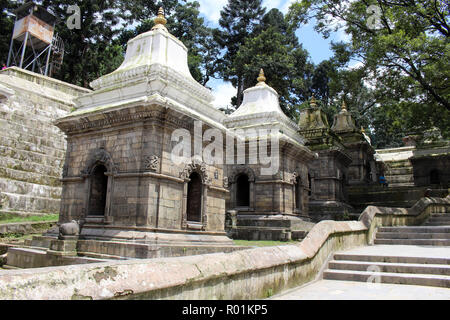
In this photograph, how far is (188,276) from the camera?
364 centimetres

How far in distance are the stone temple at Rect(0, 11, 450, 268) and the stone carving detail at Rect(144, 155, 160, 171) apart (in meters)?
0.03

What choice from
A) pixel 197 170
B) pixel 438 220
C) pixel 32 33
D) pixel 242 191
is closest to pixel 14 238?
A: pixel 197 170

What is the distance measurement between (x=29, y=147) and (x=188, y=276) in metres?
18.9

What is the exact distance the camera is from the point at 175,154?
10227 millimetres

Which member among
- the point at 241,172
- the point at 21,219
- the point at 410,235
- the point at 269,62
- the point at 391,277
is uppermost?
the point at 269,62

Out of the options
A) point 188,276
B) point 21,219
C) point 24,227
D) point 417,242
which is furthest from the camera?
point 21,219

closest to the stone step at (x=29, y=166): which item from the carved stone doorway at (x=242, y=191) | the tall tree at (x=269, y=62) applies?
the carved stone doorway at (x=242, y=191)

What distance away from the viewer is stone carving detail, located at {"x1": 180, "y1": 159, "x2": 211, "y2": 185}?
10406 millimetres

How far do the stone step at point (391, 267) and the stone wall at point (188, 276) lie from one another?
1.09 feet

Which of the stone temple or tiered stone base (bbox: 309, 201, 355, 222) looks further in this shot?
tiered stone base (bbox: 309, 201, 355, 222)

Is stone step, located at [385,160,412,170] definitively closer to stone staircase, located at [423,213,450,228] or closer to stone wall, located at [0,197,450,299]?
stone staircase, located at [423,213,450,228]

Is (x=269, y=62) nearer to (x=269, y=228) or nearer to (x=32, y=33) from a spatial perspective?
(x=32, y=33)

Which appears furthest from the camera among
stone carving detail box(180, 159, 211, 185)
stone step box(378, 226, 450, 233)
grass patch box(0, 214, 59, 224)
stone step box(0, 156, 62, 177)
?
stone step box(0, 156, 62, 177)

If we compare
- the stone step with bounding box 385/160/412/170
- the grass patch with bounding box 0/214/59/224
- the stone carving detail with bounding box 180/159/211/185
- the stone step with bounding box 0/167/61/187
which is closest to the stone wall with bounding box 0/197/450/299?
the stone carving detail with bounding box 180/159/211/185
